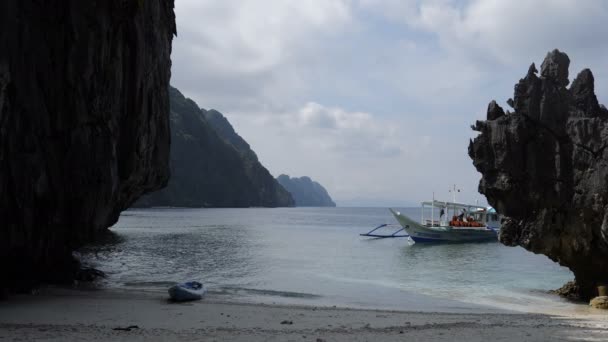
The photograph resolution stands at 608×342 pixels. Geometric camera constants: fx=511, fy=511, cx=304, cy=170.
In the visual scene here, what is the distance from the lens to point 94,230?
22312 millimetres

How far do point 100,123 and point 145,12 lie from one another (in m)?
6.70

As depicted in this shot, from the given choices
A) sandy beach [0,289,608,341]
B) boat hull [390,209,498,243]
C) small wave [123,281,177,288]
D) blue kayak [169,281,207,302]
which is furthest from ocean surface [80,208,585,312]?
sandy beach [0,289,608,341]

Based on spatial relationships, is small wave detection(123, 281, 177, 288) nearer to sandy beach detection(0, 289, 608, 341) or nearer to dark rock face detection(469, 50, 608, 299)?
sandy beach detection(0, 289, 608, 341)

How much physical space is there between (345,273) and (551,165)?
645 inches

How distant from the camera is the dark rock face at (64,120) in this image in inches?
674

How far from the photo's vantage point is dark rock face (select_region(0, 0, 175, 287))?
56.1 feet

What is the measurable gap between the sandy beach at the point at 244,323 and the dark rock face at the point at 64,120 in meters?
2.58

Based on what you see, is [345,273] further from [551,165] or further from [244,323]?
[244,323]

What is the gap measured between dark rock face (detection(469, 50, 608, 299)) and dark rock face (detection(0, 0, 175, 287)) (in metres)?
15.6

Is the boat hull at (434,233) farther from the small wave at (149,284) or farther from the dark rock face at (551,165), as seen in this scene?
the small wave at (149,284)

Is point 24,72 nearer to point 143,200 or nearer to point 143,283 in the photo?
point 143,283

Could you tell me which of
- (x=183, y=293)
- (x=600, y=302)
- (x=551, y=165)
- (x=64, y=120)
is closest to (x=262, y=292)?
(x=183, y=293)

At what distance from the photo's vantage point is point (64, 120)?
1953 centimetres

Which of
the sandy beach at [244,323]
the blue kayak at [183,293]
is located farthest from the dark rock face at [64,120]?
the blue kayak at [183,293]
